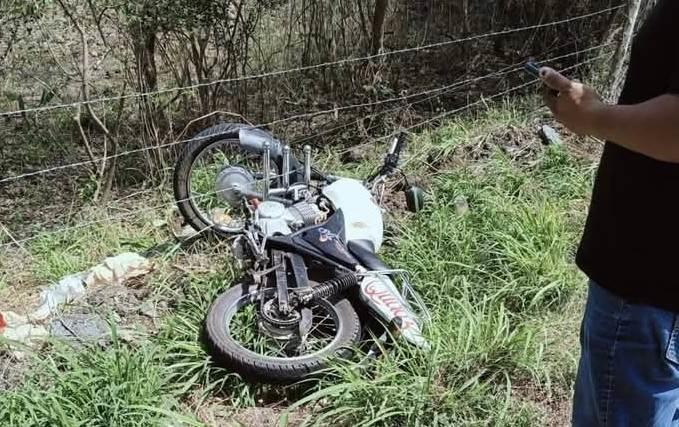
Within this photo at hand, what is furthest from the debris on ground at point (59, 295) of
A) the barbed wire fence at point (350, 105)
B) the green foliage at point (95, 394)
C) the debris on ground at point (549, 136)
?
the debris on ground at point (549, 136)

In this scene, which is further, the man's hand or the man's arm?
the man's hand

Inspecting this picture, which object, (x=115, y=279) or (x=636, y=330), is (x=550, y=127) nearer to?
(x=115, y=279)

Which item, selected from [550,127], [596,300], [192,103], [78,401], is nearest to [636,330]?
[596,300]

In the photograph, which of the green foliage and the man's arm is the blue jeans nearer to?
the man's arm

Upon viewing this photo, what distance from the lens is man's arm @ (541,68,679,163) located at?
1.25 metres

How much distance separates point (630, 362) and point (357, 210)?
6.34 ft

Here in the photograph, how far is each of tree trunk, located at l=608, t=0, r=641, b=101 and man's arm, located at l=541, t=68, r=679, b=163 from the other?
10.9 feet

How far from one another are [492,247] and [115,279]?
1.70 metres

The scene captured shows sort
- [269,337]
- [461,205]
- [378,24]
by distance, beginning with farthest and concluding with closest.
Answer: [378,24] → [461,205] → [269,337]

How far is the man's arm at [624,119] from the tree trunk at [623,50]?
130 inches

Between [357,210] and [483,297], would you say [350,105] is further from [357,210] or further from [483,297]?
[483,297]

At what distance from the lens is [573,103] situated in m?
1.48

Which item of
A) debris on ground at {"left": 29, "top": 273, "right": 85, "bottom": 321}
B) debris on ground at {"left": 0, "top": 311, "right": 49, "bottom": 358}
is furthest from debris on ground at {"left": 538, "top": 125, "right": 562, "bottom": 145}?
debris on ground at {"left": 0, "top": 311, "right": 49, "bottom": 358}

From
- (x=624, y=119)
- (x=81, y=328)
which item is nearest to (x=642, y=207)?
(x=624, y=119)
